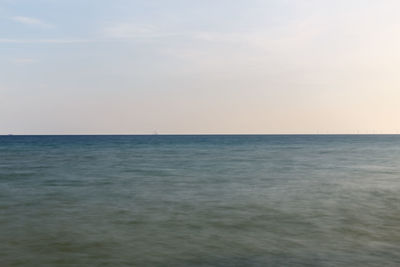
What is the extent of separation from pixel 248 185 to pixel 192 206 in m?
8.07

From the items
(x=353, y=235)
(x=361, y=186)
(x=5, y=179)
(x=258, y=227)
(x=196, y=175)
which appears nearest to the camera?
(x=353, y=235)

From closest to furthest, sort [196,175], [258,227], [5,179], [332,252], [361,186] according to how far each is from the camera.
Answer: [332,252]
[258,227]
[361,186]
[5,179]
[196,175]

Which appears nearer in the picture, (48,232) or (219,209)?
(48,232)

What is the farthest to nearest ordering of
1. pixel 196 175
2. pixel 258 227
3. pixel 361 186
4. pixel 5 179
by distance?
1. pixel 196 175
2. pixel 5 179
3. pixel 361 186
4. pixel 258 227

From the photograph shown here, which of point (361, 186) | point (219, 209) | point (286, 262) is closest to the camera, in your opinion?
point (286, 262)

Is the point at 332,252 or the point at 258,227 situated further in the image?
the point at 258,227

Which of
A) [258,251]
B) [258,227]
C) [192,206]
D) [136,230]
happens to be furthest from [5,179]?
[258,251]

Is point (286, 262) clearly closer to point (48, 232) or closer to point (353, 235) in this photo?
point (353, 235)

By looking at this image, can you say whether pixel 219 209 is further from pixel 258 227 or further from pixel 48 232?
pixel 48 232

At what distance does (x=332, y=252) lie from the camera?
1138 cm

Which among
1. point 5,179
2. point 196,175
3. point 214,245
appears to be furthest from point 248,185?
point 5,179

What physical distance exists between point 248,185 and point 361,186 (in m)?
6.83

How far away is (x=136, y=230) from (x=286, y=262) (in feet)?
18.0

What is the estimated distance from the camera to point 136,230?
548 inches
